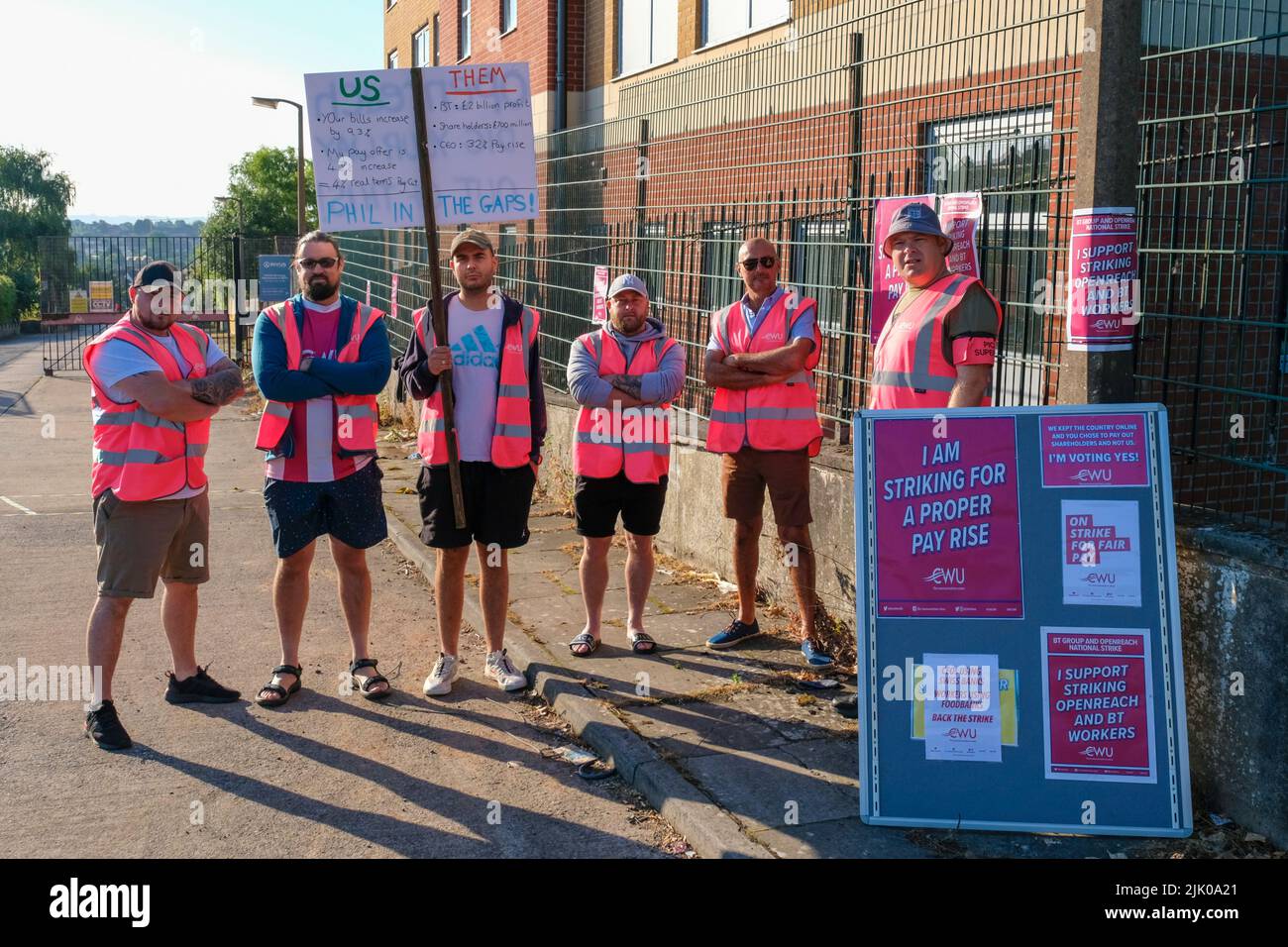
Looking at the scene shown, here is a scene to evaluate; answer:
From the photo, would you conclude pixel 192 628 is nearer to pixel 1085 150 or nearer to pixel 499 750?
pixel 499 750

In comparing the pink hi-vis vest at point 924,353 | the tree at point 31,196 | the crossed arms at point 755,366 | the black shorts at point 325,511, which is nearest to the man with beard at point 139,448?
the black shorts at point 325,511

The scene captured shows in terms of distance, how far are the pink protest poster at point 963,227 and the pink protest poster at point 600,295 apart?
3922 mm

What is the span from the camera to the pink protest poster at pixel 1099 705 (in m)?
4.23

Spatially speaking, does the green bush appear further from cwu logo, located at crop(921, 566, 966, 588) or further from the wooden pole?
cwu logo, located at crop(921, 566, 966, 588)

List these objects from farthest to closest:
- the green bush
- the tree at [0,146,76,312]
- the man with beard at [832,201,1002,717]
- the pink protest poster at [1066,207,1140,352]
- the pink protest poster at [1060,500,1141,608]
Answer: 1. the tree at [0,146,76,312]
2. the green bush
3. the man with beard at [832,201,1002,717]
4. the pink protest poster at [1066,207,1140,352]
5. the pink protest poster at [1060,500,1141,608]

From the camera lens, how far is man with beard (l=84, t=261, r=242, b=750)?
5336 mm

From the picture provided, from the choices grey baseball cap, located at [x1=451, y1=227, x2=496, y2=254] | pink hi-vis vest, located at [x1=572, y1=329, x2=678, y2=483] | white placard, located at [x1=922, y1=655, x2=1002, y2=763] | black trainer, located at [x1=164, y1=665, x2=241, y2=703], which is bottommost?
black trainer, located at [x1=164, y1=665, x2=241, y2=703]

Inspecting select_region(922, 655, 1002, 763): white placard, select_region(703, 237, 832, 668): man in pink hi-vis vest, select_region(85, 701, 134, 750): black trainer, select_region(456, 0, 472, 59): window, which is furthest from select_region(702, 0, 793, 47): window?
select_region(456, 0, 472, 59): window

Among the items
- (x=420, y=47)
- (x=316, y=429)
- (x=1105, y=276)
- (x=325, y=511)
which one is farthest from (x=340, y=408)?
(x=420, y=47)

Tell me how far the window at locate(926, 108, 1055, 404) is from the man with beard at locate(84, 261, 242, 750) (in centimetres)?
370

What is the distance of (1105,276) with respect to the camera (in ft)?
15.1

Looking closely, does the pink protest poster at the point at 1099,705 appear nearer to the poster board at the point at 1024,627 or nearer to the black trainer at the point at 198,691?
the poster board at the point at 1024,627

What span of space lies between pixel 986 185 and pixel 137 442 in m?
4.23

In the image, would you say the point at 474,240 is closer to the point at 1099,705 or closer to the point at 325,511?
the point at 325,511
